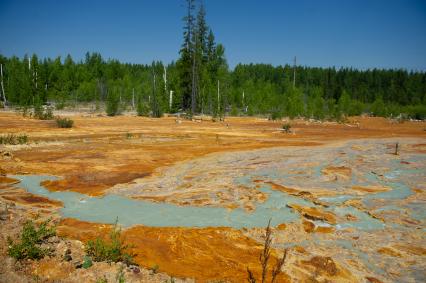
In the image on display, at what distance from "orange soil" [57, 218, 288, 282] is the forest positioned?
118 feet

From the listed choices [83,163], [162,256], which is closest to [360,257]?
[162,256]

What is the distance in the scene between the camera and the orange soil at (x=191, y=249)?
543 cm

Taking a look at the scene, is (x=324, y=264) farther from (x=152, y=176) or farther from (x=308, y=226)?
(x=152, y=176)

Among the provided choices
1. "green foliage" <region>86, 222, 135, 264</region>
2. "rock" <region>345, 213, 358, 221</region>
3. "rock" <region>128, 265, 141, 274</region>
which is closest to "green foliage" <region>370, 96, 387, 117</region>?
"rock" <region>345, 213, 358, 221</region>

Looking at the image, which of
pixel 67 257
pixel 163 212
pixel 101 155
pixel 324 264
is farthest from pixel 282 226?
pixel 101 155

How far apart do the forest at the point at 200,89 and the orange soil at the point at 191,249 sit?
118ft

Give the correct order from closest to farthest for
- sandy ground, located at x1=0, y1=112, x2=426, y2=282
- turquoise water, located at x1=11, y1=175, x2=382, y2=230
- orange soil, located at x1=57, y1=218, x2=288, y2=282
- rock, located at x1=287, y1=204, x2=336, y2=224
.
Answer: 1. orange soil, located at x1=57, y1=218, x2=288, y2=282
2. sandy ground, located at x1=0, y1=112, x2=426, y2=282
3. turquoise water, located at x1=11, y1=175, x2=382, y2=230
4. rock, located at x1=287, y1=204, x2=336, y2=224

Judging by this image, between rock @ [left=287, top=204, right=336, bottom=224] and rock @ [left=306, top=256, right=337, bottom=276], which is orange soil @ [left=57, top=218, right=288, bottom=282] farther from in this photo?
rock @ [left=287, top=204, right=336, bottom=224]

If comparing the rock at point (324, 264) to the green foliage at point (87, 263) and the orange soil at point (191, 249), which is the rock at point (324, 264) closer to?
the orange soil at point (191, 249)

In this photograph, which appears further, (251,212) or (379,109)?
(379,109)

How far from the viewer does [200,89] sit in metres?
52.1

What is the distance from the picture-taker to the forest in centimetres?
4972

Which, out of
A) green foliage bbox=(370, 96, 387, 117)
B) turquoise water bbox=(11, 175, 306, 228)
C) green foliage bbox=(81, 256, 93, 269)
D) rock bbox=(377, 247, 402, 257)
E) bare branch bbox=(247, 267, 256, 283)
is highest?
green foliage bbox=(370, 96, 387, 117)

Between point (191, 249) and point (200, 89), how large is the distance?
4688 cm
